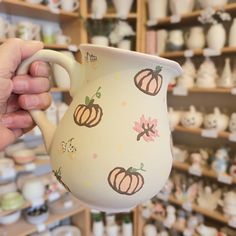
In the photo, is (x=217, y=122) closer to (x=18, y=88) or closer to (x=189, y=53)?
(x=189, y=53)

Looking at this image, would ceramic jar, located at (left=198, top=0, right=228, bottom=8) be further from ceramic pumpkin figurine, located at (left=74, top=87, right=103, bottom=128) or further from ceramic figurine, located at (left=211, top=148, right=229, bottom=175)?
ceramic pumpkin figurine, located at (left=74, top=87, right=103, bottom=128)

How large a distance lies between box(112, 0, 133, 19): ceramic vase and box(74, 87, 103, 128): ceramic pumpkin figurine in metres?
1.36

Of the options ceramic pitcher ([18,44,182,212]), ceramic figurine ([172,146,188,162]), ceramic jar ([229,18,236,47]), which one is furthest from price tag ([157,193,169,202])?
ceramic pitcher ([18,44,182,212])

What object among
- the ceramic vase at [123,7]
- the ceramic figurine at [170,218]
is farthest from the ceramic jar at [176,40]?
the ceramic figurine at [170,218]

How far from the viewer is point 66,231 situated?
5.92 ft

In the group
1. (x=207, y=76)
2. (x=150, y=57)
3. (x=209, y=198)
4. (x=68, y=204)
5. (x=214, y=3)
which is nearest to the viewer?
(x=150, y=57)

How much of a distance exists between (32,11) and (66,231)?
4.74ft

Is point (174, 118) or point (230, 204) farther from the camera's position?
point (174, 118)

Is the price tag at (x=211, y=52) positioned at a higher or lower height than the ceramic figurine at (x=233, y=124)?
higher

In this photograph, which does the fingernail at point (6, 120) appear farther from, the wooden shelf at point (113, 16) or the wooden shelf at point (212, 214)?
the wooden shelf at point (212, 214)

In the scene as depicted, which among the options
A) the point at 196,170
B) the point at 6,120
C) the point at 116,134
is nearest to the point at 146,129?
the point at 116,134

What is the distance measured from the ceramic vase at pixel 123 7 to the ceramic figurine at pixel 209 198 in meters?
1.19

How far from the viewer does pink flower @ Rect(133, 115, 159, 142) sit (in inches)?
15.0

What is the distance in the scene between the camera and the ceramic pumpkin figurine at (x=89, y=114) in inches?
15.2
